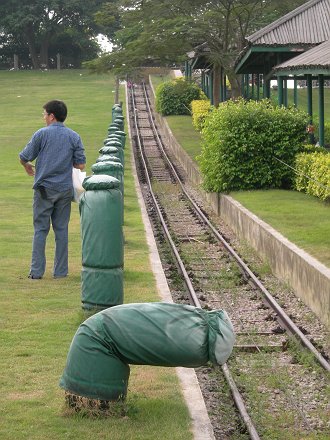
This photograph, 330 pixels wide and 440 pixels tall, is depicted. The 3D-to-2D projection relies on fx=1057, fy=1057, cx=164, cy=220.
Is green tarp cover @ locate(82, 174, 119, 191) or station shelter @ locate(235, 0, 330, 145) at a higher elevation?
station shelter @ locate(235, 0, 330, 145)

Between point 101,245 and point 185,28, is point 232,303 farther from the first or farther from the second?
point 185,28

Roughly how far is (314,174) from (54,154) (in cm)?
868

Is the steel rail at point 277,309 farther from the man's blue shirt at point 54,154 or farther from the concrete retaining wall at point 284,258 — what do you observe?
the man's blue shirt at point 54,154

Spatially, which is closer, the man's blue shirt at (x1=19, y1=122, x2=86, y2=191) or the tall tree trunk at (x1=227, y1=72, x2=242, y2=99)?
the man's blue shirt at (x1=19, y1=122, x2=86, y2=191)

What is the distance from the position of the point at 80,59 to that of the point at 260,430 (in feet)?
289

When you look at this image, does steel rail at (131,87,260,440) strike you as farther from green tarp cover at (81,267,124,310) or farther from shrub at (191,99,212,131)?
shrub at (191,99,212,131)

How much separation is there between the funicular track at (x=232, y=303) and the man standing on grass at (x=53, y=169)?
178 cm

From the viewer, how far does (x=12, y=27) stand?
283 feet

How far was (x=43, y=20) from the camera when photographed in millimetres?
87875

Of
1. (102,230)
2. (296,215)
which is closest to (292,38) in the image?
(296,215)

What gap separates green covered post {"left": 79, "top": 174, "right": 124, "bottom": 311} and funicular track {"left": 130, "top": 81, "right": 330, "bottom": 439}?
3.34 ft

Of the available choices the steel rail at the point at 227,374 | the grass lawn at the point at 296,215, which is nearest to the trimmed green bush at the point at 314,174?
the grass lawn at the point at 296,215

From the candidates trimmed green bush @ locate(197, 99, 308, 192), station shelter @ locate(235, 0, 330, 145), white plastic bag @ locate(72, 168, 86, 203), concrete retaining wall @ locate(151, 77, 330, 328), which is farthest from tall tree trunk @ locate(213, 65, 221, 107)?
white plastic bag @ locate(72, 168, 86, 203)

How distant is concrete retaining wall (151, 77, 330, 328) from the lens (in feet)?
35.5
